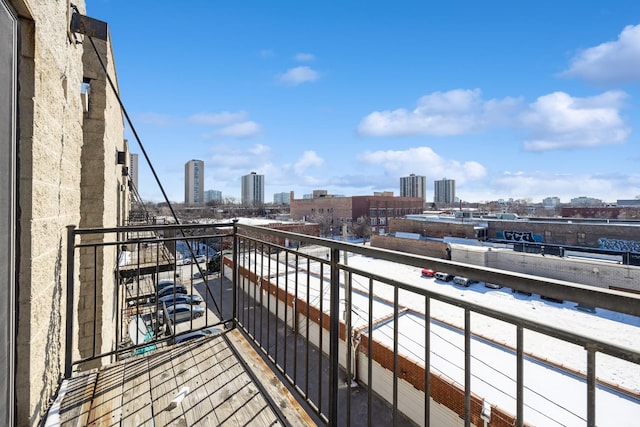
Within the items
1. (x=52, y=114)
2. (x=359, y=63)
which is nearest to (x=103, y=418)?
(x=52, y=114)

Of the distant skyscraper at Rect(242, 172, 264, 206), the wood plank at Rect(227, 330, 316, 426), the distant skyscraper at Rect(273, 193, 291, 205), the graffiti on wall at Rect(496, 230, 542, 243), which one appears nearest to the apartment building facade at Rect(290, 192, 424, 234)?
the graffiti on wall at Rect(496, 230, 542, 243)

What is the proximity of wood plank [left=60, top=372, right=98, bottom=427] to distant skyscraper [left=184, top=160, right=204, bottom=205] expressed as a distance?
62.7 m

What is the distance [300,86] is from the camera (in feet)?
52.9

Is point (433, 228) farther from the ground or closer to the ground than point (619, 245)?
farther from the ground

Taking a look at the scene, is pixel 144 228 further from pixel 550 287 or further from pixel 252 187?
pixel 252 187

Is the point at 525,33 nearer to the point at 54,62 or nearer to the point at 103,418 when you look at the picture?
the point at 54,62

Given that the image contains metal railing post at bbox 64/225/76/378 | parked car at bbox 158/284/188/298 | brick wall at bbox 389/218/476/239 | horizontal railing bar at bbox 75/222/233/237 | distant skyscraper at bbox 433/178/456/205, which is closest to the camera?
metal railing post at bbox 64/225/76/378

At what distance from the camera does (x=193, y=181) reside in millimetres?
60594

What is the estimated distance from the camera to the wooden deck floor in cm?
156

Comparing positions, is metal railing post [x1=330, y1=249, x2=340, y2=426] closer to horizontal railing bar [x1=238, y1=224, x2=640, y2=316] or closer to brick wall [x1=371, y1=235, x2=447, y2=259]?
horizontal railing bar [x1=238, y1=224, x2=640, y2=316]

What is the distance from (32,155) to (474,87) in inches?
904

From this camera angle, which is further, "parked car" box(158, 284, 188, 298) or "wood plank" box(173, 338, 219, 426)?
"parked car" box(158, 284, 188, 298)

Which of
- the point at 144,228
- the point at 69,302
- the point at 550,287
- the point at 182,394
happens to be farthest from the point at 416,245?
the point at 550,287

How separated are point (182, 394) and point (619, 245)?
25.7 metres
